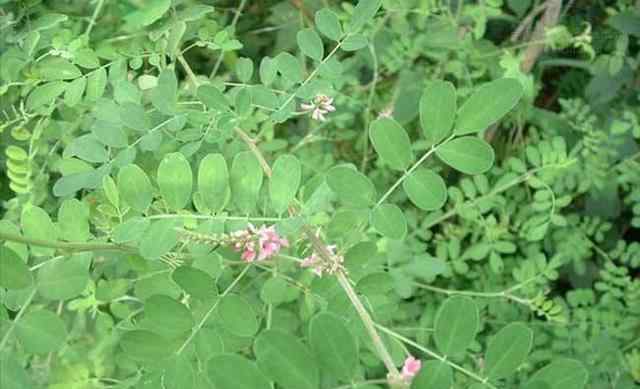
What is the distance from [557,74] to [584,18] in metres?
0.13

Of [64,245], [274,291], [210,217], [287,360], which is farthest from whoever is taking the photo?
[274,291]

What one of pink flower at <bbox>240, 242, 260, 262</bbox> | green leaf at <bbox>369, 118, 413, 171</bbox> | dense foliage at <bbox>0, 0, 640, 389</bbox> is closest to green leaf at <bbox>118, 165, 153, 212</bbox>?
dense foliage at <bbox>0, 0, 640, 389</bbox>

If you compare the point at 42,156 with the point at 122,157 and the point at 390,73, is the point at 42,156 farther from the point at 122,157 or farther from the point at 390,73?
the point at 390,73

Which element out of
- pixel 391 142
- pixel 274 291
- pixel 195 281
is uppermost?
pixel 391 142

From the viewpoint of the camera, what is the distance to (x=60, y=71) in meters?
0.96

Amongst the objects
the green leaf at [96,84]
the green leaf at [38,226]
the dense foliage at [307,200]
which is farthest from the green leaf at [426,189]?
the green leaf at [96,84]

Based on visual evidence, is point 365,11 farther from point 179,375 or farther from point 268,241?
point 179,375

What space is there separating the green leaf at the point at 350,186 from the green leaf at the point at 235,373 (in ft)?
0.66

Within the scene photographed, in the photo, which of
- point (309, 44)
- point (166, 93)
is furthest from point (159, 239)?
point (309, 44)

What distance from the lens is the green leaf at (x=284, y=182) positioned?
0.75 metres

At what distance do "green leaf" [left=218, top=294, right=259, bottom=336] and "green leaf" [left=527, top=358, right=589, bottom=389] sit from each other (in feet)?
0.82

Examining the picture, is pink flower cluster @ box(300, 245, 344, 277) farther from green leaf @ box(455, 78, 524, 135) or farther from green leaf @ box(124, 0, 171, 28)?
green leaf @ box(124, 0, 171, 28)

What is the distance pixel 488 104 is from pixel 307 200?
0.26 meters

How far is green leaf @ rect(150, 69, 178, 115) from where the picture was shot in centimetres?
89
